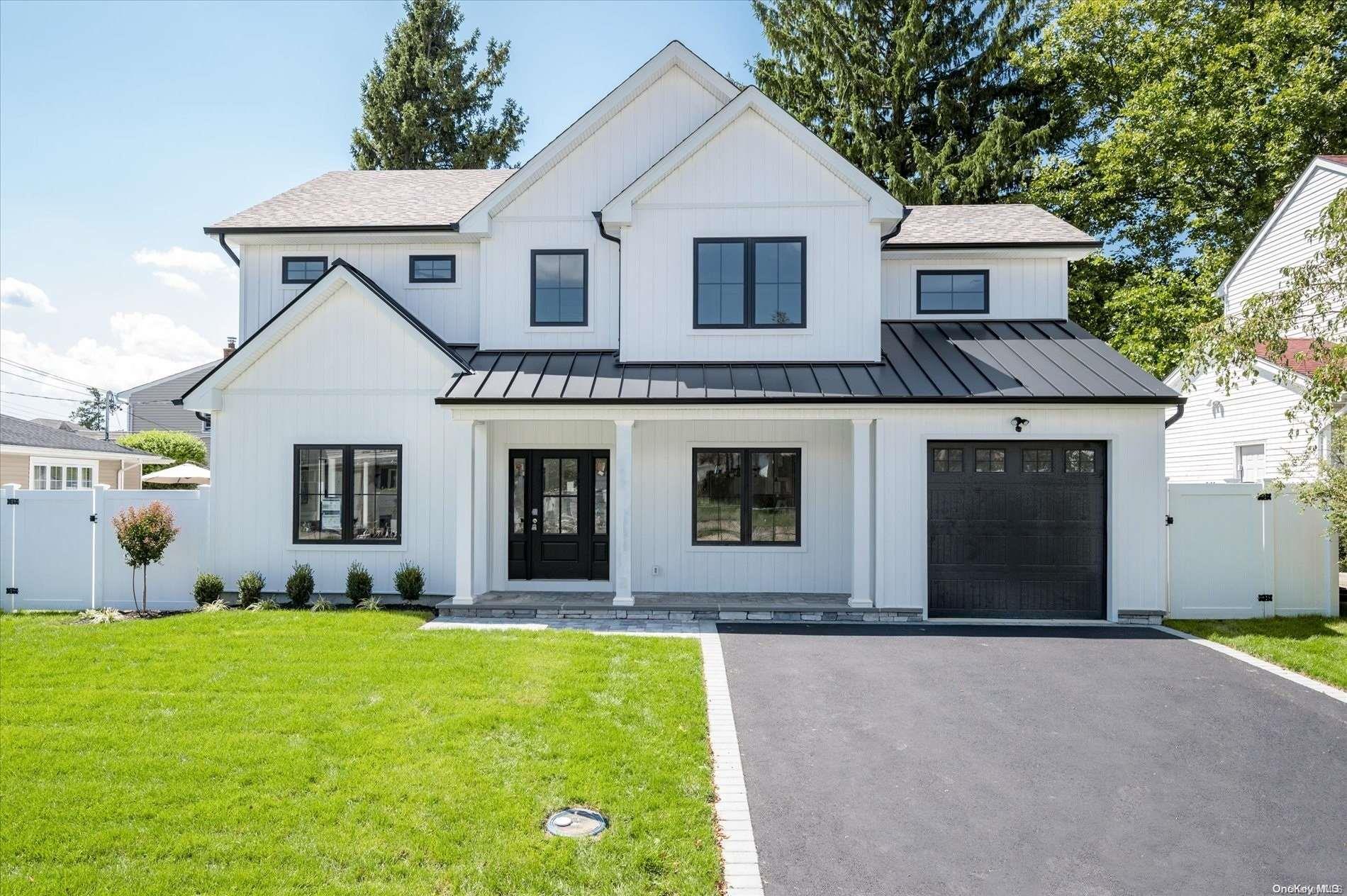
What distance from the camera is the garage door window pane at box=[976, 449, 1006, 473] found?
993 cm

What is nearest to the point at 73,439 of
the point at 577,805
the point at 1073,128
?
the point at 577,805

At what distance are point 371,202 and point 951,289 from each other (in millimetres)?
10662

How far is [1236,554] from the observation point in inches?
395

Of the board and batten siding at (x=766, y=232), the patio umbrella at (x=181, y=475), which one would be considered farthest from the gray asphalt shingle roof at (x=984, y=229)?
the patio umbrella at (x=181, y=475)

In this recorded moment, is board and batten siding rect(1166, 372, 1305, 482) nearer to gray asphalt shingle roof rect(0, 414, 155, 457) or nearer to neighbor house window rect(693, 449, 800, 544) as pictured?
neighbor house window rect(693, 449, 800, 544)

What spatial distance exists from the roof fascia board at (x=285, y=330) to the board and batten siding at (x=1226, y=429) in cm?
1500

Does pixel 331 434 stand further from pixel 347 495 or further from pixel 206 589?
pixel 206 589

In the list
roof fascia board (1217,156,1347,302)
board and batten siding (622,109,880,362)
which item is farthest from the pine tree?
board and batten siding (622,109,880,362)

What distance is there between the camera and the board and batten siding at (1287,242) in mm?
15789

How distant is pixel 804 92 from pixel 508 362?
19432 mm

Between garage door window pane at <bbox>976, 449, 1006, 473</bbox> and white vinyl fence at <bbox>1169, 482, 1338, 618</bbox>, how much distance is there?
2.48m

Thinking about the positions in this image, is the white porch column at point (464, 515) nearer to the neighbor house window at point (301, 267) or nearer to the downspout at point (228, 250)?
the neighbor house window at point (301, 267)

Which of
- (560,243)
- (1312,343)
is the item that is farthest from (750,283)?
(1312,343)

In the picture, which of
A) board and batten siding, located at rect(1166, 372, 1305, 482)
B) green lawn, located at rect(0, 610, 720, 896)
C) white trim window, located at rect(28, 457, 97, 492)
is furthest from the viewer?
white trim window, located at rect(28, 457, 97, 492)
